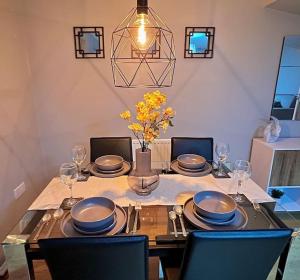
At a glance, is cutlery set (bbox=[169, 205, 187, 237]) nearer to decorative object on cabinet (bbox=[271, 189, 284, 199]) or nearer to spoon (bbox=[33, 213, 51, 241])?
spoon (bbox=[33, 213, 51, 241])

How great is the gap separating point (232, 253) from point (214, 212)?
281 mm

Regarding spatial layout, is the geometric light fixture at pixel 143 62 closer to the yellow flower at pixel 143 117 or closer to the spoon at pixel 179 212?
the yellow flower at pixel 143 117

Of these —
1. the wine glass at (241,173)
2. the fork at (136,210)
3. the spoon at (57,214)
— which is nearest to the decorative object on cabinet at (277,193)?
the wine glass at (241,173)

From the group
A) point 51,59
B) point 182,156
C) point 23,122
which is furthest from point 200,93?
point 23,122

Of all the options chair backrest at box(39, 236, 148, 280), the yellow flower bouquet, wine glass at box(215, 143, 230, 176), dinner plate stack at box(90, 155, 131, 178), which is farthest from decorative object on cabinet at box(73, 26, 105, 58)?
chair backrest at box(39, 236, 148, 280)

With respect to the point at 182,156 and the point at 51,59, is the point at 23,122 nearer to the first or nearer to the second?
the point at 51,59

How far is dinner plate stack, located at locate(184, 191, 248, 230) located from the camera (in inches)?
46.6

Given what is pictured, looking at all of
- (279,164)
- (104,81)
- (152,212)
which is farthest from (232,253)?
(104,81)

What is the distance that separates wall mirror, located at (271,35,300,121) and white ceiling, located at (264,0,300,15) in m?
0.26

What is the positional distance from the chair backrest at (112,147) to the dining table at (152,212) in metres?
0.42

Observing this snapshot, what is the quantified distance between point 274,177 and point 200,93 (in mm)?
1220

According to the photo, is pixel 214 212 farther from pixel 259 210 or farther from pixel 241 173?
pixel 241 173

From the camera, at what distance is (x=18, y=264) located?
1116mm

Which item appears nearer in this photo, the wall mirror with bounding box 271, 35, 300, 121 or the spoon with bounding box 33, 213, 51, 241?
the spoon with bounding box 33, 213, 51, 241
